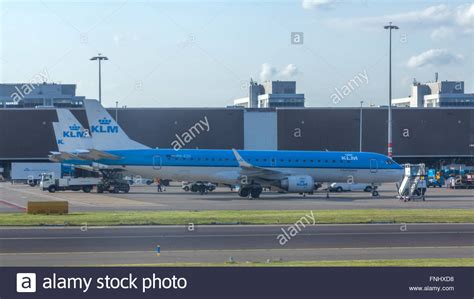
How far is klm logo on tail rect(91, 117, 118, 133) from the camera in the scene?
6334 cm

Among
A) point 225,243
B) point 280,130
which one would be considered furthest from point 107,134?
point 280,130

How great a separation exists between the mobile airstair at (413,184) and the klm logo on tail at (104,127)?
2238cm

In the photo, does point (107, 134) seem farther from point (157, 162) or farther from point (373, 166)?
point (373, 166)

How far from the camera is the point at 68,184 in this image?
72.1 meters

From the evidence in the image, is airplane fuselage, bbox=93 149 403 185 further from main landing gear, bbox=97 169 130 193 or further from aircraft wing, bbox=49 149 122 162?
main landing gear, bbox=97 169 130 193

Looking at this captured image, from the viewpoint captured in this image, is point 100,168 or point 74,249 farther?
point 100,168

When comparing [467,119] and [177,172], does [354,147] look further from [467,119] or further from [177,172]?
[177,172]

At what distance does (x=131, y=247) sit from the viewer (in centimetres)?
2552

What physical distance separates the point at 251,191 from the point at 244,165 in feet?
7.37

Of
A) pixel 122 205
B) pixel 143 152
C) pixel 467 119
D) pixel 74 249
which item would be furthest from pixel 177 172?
pixel 467 119

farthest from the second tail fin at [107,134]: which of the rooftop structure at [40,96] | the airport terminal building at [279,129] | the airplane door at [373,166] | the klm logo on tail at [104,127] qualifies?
the rooftop structure at [40,96]

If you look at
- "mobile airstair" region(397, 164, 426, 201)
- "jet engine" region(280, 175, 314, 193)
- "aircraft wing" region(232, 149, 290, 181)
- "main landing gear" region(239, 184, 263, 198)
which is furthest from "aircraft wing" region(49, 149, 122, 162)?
"mobile airstair" region(397, 164, 426, 201)

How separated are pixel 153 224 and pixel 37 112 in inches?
2710

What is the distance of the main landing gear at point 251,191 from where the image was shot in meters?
58.1
